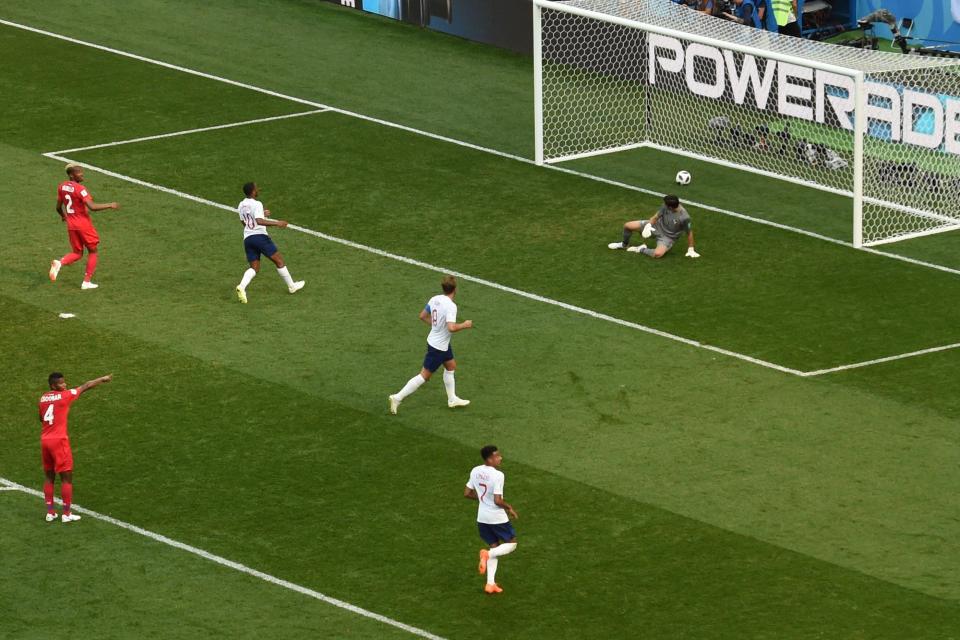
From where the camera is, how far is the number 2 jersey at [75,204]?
2617 centimetres

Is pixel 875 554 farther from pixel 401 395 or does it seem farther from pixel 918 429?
pixel 401 395

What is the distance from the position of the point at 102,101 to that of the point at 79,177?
1030 centimetres

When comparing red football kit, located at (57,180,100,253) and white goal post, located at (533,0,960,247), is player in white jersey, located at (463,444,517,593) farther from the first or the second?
white goal post, located at (533,0,960,247)

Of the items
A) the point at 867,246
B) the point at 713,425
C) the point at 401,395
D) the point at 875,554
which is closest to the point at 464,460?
the point at 401,395

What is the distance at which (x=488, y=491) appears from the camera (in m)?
18.2

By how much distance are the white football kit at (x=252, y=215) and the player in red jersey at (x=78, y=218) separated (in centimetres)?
173

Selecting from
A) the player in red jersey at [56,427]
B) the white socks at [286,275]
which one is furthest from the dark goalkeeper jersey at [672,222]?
the player in red jersey at [56,427]

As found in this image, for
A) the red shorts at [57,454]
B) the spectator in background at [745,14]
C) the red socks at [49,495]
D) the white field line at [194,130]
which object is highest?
the spectator in background at [745,14]

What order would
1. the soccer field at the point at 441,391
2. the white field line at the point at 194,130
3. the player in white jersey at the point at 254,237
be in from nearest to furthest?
the soccer field at the point at 441,391
the player in white jersey at the point at 254,237
the white field line at the point at 194,130

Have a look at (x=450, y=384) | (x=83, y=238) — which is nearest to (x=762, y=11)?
(x=83, y=238)

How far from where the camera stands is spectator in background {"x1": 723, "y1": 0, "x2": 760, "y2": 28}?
36.6m

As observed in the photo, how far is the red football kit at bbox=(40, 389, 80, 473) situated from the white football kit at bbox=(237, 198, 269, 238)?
6601 mm

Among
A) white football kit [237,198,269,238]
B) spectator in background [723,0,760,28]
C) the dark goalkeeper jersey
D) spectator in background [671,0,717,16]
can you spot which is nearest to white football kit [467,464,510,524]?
white football kit [237,198,269,238]

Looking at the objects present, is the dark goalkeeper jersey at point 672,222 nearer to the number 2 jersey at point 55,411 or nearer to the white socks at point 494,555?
the white socks at point 494,555
